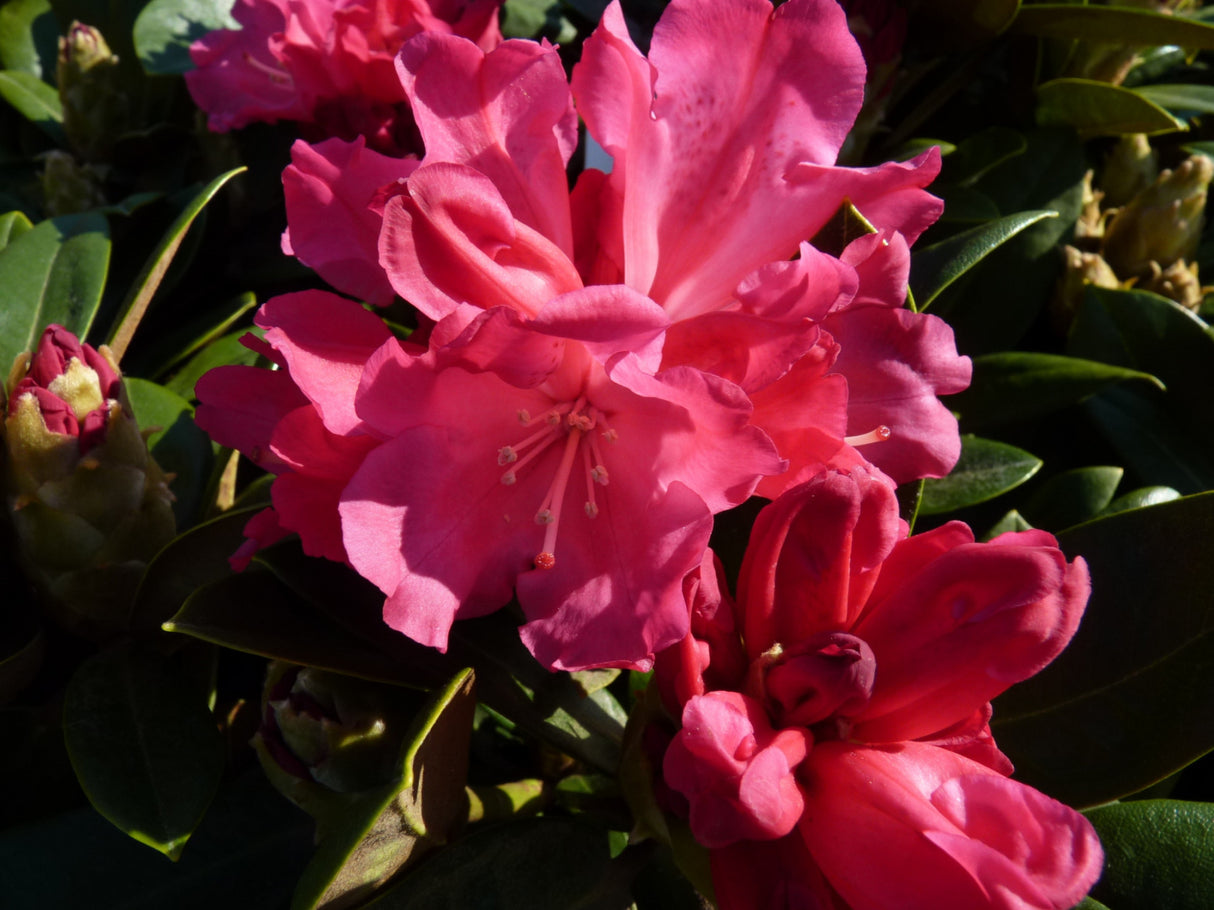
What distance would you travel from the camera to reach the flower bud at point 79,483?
0.98m

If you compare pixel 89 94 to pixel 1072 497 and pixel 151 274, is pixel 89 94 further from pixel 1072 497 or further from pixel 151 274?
pixel 1072 497

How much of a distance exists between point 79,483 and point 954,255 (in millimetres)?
951

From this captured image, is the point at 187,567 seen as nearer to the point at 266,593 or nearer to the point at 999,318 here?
the point at 266,593

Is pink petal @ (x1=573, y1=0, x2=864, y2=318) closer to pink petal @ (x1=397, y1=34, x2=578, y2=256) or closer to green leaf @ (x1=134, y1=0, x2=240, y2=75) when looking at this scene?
pink petal @ (x1=397, y1=34, x2=578, y2=256)

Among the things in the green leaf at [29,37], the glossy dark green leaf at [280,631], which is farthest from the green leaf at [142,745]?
the green leaf at [29,37]

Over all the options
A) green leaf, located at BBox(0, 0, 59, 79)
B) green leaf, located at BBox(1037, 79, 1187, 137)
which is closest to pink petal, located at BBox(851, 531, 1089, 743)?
green leaf, located at BBox(1037, 79, 1187, 137)

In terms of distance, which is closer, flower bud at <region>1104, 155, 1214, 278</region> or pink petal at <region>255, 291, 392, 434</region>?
pink petal at <region>255, 291, 392, 434</region>

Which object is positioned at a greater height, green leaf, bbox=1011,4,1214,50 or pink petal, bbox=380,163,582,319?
green leaf, bbox=1011,4,1214,50

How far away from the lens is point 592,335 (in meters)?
0.70

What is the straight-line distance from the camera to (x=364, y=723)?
0.88 meters

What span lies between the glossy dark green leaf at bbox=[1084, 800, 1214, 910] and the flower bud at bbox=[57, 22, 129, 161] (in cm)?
180

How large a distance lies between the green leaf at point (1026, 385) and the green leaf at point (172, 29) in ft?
4.51

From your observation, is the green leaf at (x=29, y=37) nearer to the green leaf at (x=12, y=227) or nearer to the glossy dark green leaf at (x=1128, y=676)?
the green leaf at (x=12, y=227)

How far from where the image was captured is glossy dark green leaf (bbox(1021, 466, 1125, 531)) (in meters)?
1.31
